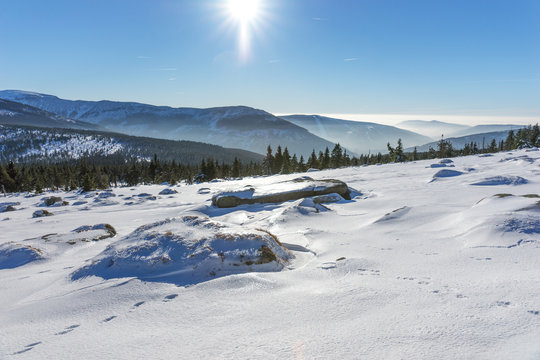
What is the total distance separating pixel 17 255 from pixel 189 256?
5.19 metres

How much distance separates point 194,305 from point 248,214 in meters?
8.73

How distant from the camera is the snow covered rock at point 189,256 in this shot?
4.47 meters

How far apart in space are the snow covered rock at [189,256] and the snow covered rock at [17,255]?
269 centimetres

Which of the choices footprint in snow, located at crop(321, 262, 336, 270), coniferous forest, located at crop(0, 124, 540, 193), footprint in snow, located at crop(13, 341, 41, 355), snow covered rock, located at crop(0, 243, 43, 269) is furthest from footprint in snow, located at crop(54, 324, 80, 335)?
coniferous forest, located at crop(0, 124, 540, 193)

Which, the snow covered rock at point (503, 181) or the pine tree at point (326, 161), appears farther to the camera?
the pine tree at point (326, 161)

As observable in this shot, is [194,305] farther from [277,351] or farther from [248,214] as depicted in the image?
[248,214]

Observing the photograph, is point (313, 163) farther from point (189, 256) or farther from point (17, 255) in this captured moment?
point (189, 256)

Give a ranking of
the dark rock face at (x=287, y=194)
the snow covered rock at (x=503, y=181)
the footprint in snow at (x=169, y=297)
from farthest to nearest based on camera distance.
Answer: the dark rock face at (x=287, y=194), the snow covered rock at (x=503, y=181), the footprint in snow at (x=169, y=297)

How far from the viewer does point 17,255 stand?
6480 mm

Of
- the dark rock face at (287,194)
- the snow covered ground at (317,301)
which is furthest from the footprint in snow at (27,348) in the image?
the dark rock face at (287,194)

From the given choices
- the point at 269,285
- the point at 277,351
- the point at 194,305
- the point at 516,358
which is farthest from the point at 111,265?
the point at 516,358

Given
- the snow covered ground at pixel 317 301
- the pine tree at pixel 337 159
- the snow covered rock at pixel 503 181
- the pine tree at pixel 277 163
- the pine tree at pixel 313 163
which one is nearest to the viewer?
the snow covered ground at pixel 317 301

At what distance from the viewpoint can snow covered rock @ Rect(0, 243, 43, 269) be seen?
20.5 feet

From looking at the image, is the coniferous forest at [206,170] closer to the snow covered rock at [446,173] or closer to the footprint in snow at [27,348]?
the snow covered rock at [446,173]
